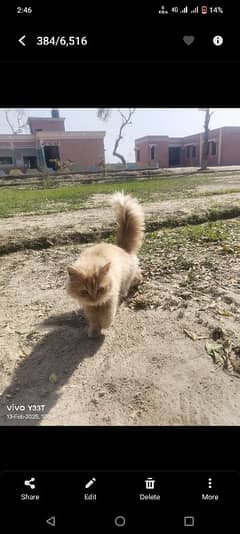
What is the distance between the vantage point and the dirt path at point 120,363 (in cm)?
118

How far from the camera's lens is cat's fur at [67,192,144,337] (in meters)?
1.64

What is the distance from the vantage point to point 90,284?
1629 millimetres

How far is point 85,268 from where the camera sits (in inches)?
65.7

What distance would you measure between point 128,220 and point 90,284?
3.49 feet

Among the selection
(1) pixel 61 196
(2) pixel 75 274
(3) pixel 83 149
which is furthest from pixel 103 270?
(1) pixel 61 196

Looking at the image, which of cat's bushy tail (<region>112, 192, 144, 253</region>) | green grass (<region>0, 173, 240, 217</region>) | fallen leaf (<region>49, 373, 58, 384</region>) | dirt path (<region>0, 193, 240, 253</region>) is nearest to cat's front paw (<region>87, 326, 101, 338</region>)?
fallen leaf (<region>49, 373, 58, 384</region>)
